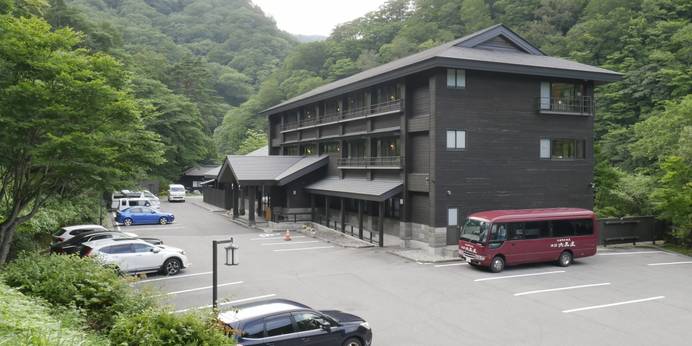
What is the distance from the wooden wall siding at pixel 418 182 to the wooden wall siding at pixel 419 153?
13.8 inches

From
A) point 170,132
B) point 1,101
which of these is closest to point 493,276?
point 1,101

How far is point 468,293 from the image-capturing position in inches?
692

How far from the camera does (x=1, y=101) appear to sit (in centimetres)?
1466

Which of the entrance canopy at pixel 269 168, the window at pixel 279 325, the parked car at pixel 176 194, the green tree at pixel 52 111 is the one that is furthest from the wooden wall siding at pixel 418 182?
the parked car at pixel 176 194

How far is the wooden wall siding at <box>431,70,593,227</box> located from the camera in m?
25.4

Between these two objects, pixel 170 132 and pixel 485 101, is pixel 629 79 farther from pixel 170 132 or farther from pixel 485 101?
pixel 170 132

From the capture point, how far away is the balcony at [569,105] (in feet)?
91.8

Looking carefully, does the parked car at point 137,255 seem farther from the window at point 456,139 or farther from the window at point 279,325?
the window at point 456,139

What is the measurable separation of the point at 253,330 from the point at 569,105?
24.9 meters

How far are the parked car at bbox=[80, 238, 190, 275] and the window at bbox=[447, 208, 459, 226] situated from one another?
1317 cm

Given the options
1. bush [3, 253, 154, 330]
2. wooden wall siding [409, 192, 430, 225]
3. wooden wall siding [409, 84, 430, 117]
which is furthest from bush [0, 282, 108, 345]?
wooden wall siding [409, 84, 430, 117]

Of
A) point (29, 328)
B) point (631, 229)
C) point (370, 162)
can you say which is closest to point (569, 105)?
point (631, 229)

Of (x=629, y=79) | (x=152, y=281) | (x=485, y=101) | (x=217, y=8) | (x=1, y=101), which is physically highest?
(x=217, y=8)

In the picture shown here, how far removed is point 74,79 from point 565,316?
Result: 17090 mm
